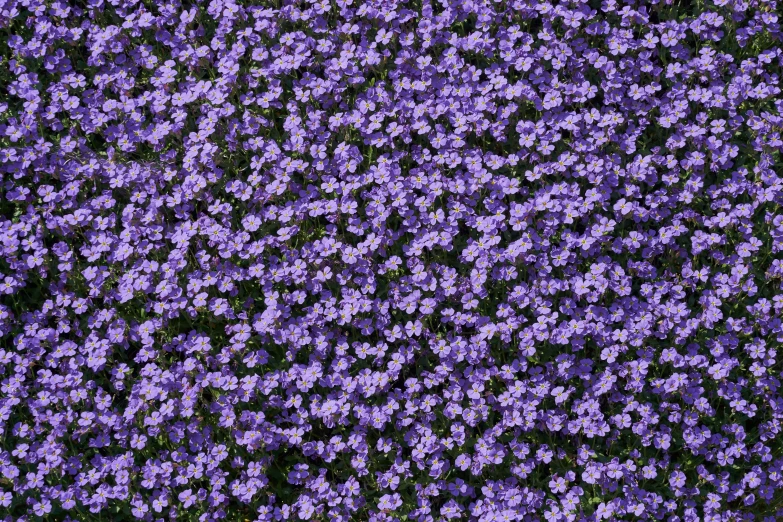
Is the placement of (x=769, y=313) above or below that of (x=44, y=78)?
below

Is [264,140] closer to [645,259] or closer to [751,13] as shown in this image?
[645,259]

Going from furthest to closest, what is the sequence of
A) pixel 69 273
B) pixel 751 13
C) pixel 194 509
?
pixel 751 13 < pixel 69 273 < pixel 194 509

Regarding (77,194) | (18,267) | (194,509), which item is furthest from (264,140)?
(194,509)

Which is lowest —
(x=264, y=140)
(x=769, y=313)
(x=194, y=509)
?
(x=194, y=509)

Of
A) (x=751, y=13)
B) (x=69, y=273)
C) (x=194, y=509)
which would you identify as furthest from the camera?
(x=751, y=13)

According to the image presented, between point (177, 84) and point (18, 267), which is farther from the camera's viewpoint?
point (177, 84)

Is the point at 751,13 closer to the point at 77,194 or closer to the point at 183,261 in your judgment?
the point at 183,261
